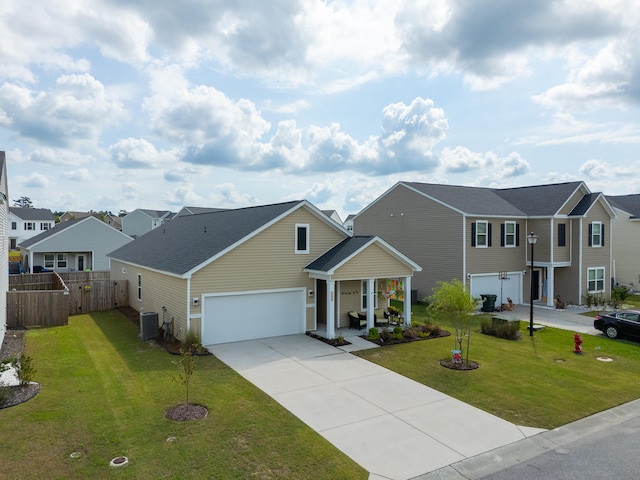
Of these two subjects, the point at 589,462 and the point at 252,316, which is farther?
the point at 252,316

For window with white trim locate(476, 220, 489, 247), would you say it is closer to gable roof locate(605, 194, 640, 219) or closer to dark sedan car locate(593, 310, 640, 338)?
dark sedan car locate(593, 310, 640, 338)

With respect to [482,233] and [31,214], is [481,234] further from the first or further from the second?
[31,214]

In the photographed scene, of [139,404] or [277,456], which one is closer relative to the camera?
[277,456]

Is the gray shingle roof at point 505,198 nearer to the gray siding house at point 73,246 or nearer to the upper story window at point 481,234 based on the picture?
the upper story window at point 481,234

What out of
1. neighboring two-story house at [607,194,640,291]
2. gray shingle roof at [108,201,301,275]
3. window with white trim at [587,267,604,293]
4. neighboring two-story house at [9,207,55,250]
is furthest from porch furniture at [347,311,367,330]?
neighboring two-story house at [9,207,55,250]

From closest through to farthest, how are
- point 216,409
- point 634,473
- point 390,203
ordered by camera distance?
point 634,473, point 216,409, point 390,203

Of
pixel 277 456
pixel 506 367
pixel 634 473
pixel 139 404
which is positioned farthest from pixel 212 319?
pixel 634 473

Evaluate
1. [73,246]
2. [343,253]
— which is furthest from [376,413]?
[73,246]

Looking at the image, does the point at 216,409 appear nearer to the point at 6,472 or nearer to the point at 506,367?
the point at 6,472
